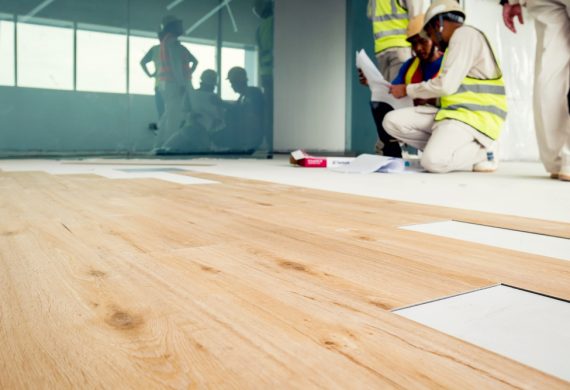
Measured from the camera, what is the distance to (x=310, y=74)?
6.95m

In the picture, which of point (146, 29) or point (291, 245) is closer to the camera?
point (291, 245)

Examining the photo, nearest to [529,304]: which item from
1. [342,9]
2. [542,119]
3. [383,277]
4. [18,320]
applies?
[383,277]

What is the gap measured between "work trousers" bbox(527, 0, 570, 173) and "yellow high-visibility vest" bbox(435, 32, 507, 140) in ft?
1.77

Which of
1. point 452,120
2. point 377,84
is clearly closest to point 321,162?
point 377,84

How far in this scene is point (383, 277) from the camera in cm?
72

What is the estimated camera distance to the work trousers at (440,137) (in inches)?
124

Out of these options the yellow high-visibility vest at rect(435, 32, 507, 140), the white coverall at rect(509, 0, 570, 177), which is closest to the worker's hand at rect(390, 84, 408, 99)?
the yellow high-visibility vest at rect(435, 32, 507, 140)

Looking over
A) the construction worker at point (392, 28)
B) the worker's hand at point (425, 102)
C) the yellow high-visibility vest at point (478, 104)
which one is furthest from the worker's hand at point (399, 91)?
the construction worker at point (392, 28)

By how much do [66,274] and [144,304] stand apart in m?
0.19

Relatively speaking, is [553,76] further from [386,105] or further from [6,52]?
[6,52]

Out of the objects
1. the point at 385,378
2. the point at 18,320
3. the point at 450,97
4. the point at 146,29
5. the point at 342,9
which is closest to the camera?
the point at 385,378

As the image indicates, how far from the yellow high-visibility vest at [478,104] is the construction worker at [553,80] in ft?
1.75

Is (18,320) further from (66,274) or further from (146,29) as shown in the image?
(146,29)

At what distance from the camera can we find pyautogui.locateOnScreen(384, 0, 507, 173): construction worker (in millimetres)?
3059
